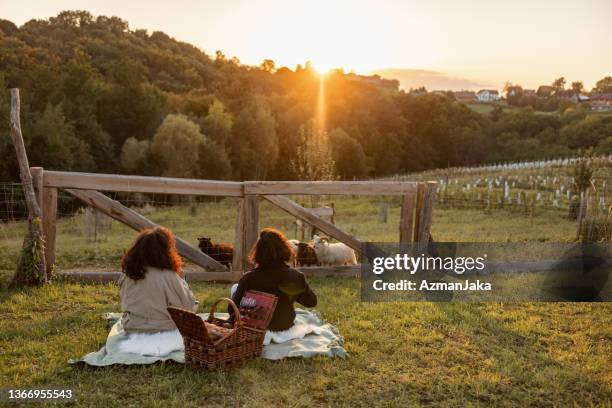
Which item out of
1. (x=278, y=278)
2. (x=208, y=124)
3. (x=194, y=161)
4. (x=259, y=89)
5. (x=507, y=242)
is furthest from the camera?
(x=259, y=89)

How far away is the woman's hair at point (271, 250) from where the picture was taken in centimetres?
584

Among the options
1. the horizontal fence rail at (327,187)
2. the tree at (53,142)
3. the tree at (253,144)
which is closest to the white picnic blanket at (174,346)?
the horizontal fence rail at (327,187)

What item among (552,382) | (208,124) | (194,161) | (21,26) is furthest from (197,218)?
(21,26)

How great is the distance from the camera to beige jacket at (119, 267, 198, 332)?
5.68 metres

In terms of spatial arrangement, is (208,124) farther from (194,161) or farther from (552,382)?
(552,382)

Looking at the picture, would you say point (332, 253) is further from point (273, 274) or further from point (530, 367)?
point (530, 367)

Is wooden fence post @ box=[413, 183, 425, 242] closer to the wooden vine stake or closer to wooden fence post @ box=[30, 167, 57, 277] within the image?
wooden fence post @ box=[30, 167, 57, 277]

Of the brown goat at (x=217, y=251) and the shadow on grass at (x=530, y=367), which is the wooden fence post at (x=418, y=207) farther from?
the brown goat at (x=217, y=251)

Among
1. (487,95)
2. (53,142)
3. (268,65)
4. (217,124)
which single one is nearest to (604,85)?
(487,95)

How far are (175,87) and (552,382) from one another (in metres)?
56.1

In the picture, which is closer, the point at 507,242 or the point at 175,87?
the point at 507,242

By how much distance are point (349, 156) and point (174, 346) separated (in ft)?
180

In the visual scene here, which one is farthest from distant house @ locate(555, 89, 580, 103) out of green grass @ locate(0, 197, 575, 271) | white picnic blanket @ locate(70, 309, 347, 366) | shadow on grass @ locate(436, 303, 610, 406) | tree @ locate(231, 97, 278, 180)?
white picnic blanket @ locate(70, 309, 347, 366)

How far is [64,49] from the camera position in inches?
1877
